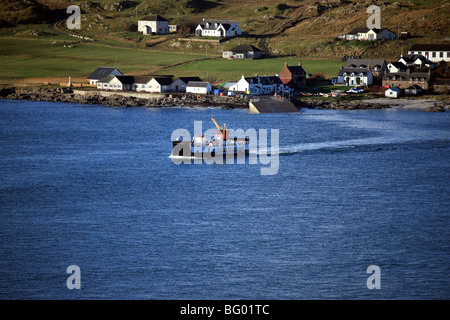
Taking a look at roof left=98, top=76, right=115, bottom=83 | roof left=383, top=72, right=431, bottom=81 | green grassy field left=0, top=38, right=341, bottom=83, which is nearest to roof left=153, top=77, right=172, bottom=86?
green grassy field left=0, top=38, right=341, bottom=83

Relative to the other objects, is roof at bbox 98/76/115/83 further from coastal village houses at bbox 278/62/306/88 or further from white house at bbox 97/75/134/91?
coastal village houses at bbox 278/62/306/88

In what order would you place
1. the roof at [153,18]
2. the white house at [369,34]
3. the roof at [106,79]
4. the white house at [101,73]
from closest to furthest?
the roof at [106,79], the white house at [101,73], the white house at [369,34], the roof at [153,18]

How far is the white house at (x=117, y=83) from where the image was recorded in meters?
105

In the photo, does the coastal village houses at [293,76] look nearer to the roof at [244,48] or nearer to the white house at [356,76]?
the white house at [356,76]

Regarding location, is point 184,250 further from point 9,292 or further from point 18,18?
point 18,18

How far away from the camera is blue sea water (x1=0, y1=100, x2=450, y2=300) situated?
1347 inches

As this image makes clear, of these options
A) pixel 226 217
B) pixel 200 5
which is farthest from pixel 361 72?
pixel 200 5

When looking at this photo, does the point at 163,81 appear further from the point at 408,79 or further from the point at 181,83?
the point at 408,79

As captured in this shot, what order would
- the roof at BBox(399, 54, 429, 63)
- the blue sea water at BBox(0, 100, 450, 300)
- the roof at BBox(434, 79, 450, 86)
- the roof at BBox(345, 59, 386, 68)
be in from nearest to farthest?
the blue sea water at BBox(0, 100, 450, 300) < the roof at BBox(434, 79, 450, 86) < the roof at BBox(345, 59, 386, 68) < the roof at BBox(399, 54, 429, 63)

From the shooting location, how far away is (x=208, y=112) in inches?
3536

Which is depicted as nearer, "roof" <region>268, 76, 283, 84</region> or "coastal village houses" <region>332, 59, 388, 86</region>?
"roof" <region>268, 76, 283, 84</region>

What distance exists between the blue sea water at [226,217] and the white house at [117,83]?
30.3 m

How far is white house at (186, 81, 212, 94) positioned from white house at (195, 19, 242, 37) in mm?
31246

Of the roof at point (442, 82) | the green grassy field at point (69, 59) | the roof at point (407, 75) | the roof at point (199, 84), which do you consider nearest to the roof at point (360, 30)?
the roof at point (407, 75)
